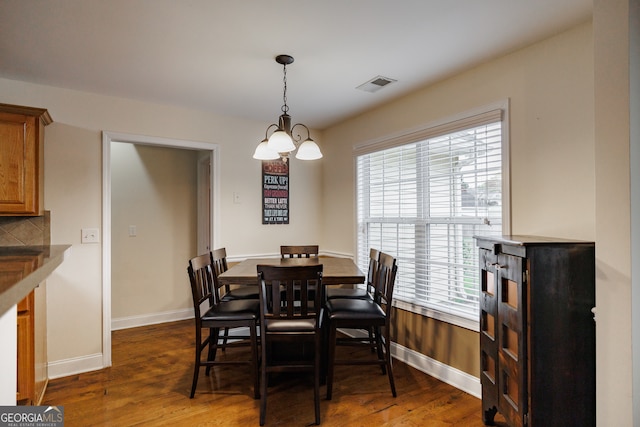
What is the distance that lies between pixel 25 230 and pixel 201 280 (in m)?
1.49

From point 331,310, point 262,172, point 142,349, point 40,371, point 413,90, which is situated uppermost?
point 413,90

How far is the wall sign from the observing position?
401cm

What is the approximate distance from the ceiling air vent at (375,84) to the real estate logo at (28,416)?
2732 mm

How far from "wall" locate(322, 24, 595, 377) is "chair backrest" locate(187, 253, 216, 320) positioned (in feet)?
5.67

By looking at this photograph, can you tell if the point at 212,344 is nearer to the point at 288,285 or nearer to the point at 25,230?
the point at 288,285

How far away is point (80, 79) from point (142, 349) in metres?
2.47

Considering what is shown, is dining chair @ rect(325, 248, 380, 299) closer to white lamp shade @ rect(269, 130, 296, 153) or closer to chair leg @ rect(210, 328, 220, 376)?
chair leg @ rect(210, 328, 220, 376)

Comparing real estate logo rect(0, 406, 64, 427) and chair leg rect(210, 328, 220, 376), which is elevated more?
real estate logo rect(0, 406, 64, 427)

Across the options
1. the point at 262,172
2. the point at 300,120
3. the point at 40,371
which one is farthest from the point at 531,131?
the point at 40,371

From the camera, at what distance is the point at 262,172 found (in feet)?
13.1

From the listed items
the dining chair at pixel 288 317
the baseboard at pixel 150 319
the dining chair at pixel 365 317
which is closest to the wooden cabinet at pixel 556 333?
the dining chair at pixel 365 317

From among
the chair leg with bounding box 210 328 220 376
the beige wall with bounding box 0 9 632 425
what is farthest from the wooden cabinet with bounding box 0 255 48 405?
the chair leg with bounding box 210 328 220 376

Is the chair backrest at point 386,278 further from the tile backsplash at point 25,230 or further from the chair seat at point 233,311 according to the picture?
the tile backsplash at point 25,230

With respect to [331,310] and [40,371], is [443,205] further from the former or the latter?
[40,371]
